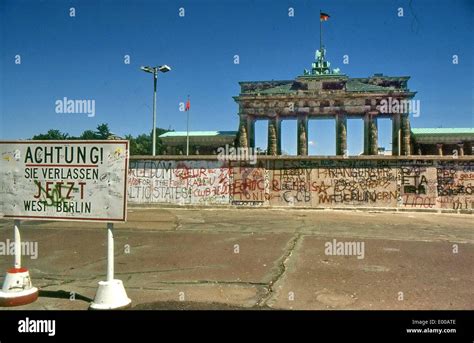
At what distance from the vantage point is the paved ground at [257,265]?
500 centimetres

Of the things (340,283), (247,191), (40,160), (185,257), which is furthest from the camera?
(247,191)

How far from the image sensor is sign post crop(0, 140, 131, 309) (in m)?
4.81

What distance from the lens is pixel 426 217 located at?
50.9 feet

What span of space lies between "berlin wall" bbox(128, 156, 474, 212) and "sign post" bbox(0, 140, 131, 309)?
1351 centimetres

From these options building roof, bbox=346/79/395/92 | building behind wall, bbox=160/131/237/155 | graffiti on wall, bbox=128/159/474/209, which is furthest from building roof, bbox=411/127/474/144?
graffiti on wall, bbox=128/159/474/209

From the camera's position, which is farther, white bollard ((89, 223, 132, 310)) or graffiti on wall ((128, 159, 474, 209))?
graffiti on wall ((128, 159, 474, 209))

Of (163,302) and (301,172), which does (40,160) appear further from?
(301,172)

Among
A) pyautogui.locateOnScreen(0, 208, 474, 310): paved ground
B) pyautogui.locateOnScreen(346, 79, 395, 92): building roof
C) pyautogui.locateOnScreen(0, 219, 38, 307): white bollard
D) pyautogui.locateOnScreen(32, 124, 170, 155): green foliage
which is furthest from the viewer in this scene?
pyautogui.locateOnScreen(32, 124, 170, 155): green foliage

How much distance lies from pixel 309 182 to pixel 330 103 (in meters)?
28.5

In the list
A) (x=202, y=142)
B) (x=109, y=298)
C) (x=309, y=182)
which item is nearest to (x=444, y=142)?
(x=202, y=142)

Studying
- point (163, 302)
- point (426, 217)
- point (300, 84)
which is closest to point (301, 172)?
point (426, 217)

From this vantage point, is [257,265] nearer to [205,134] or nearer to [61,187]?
[61,187]

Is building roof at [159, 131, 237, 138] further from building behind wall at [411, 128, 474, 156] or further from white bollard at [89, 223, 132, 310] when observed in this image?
white bollard at [89, 223, 132, 310]
